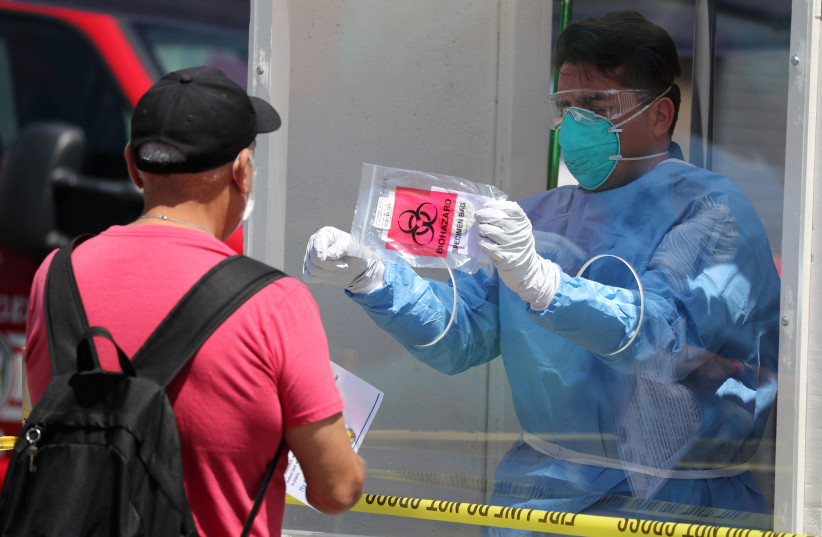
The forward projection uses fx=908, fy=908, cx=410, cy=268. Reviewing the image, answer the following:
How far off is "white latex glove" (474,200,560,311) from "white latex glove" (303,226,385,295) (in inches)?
10.4

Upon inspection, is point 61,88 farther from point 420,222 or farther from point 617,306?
point 617,306

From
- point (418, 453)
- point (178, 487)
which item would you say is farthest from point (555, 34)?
point (178, 487)

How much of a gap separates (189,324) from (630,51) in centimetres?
134

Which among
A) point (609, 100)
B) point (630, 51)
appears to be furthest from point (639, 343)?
point (630, 51)

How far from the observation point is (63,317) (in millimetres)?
1129

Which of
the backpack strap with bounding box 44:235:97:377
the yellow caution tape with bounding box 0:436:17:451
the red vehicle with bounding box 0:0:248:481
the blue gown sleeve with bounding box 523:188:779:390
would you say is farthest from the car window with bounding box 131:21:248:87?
the backpack strap with bounding box 44:235:97:377

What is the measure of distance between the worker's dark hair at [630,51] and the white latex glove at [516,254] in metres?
0.50

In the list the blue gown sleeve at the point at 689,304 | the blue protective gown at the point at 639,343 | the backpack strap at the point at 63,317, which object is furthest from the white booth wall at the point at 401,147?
the backpack strap at the point at 63,317

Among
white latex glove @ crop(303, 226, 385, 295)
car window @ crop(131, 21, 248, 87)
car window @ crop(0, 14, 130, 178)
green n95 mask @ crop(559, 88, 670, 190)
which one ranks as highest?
car window @ crop(131, 21, 248, 87)

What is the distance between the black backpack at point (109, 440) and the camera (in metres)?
1.04

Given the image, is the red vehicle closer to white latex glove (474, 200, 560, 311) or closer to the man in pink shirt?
white latex glove (474, 200, 560, 311)

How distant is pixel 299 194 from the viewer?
2.38 metres

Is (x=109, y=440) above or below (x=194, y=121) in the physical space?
below

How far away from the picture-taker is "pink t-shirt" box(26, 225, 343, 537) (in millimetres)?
1099
